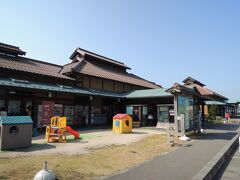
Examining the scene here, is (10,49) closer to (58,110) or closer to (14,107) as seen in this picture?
(14,107)

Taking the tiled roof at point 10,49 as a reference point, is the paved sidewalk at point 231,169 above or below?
below

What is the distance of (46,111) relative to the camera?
15766mm

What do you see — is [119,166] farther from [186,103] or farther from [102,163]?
[186,103]

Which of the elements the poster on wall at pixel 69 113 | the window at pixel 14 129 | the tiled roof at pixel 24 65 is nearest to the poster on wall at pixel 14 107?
the tiled roof at pixel 24 65

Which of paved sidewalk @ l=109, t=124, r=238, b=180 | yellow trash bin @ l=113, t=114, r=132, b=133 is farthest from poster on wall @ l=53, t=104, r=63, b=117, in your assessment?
paved sidewalk @ l=109, t=124, r=238, b=180

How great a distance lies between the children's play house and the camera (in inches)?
315

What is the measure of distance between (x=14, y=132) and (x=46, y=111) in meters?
7.56

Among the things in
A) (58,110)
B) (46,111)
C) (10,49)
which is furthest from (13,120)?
(10,49)

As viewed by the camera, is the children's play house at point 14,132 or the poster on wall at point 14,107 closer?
the children's play house at point 14,132

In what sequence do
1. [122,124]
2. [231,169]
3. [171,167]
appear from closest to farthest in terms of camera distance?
[171,167]
[231,169]
[122,124]

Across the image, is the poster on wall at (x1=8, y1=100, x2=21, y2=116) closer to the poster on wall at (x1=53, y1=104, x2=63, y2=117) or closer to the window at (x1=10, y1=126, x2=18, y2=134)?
the poster on wall at (x1=53, y1=104, x2=63, y2=117)

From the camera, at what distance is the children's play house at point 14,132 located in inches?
315

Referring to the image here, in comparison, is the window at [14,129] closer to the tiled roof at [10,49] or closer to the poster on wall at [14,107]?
the poster on wall at [14,107]

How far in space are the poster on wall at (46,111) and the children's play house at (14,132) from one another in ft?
22.7
